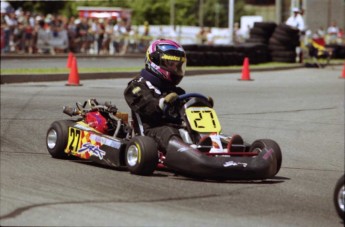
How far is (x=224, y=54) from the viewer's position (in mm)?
27172

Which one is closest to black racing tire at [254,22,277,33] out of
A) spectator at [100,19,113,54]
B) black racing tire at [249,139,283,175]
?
spectator at [100,19,113,54]

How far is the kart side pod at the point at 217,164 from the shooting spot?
8094 millimetres

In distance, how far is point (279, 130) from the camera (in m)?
12.7

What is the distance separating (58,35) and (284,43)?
828 centimetres

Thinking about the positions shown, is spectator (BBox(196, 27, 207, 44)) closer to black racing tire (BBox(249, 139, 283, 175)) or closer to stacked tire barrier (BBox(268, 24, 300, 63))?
stacked tire barrier (BBox(268, 24, 300, 63))

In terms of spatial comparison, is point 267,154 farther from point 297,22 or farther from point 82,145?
point 297,22

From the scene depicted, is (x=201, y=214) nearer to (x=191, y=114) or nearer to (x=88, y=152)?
(x=191, y=114)

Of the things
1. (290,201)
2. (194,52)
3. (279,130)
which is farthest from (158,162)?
(194,52)

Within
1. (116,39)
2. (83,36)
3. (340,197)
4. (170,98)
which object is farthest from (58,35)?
(340,197)

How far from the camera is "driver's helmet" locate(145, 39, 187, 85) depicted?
9.06 m

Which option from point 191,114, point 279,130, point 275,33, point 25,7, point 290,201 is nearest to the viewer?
point 290,201

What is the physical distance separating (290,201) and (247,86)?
13.0 meters

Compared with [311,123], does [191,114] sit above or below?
above

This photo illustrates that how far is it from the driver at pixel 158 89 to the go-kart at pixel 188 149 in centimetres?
8
